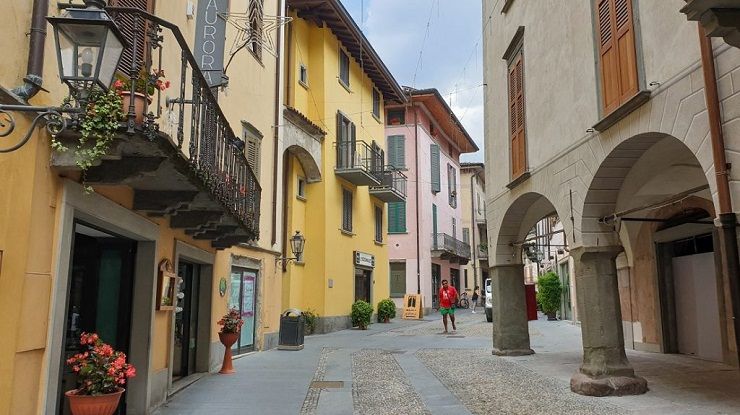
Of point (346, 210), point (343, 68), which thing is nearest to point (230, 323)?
point (346, 210)

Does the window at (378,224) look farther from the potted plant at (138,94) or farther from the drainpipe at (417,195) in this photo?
the potted plant at (138,94)

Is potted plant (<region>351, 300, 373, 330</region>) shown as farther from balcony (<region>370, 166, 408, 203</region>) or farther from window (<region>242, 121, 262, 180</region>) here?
window (<region>242, 121, 262, 180</region>)

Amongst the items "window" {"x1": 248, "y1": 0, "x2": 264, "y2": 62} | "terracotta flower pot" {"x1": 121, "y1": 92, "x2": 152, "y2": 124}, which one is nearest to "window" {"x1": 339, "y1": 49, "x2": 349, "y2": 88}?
"window" {"x1": 248, "y1": 0, "x2": 264, "y2": 62}

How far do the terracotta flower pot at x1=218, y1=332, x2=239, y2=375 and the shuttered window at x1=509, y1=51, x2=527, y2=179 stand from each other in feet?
19.7

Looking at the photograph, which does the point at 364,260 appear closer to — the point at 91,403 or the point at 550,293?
the point at 550,293

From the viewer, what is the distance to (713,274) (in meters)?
11.2

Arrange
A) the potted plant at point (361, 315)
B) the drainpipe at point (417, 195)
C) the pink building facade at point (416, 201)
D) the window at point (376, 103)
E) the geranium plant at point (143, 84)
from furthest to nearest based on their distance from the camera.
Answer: the pink building facade at point (416, 201) → the drainpipe at point (417, 195) → the window at point (376, 103) → the potted plant at point (361, 315) → the geranium plant at point (143, 84)

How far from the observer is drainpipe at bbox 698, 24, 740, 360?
16.4ft

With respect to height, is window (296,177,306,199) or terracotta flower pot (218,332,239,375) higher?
window (296,177,306,199)

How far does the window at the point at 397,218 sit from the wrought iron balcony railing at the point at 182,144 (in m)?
22.0

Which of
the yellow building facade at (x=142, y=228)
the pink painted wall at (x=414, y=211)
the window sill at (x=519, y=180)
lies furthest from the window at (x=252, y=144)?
the pink painted wall at (x=414, y=211)

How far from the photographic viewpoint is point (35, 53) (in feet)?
14.5

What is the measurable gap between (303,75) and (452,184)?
20890 mm

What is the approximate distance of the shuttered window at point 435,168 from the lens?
33.8m
